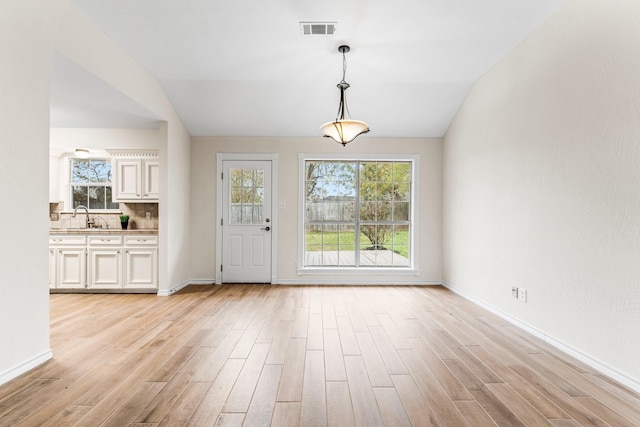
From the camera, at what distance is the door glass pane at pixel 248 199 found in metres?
5.49

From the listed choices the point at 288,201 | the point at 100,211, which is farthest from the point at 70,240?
the point at 288,201

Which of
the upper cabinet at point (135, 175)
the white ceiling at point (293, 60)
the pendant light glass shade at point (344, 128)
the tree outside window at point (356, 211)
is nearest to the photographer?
the white ceiling at point (293, 60)

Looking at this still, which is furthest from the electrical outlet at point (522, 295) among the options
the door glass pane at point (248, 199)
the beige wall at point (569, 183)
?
the door glass pane at point (248, 199)

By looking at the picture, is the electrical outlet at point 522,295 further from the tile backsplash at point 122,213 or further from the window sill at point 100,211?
the window sill at point 100,211

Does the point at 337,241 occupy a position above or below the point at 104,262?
above

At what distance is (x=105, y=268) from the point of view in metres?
4.68

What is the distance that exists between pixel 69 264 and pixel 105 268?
0.48m

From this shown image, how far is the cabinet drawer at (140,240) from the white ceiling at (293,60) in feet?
5.22

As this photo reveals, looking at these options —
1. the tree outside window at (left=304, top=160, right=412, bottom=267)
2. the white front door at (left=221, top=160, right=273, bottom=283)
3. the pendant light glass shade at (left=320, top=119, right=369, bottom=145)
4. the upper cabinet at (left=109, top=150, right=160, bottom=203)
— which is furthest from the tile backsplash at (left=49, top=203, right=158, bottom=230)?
the pendant light glass shade at (left=320, top=119, right=369, bottom=145)

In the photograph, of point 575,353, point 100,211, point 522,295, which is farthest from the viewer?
point 100,211

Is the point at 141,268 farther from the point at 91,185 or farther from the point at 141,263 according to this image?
the point at 91,185

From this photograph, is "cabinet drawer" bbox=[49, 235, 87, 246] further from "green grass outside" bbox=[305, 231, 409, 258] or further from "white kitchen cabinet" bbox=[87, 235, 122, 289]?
"green grass outside" bbox=[305, 231, 409, 258]

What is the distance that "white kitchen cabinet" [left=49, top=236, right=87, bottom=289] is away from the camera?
15.1 feet

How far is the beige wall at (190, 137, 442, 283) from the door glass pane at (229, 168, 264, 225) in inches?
11.8
